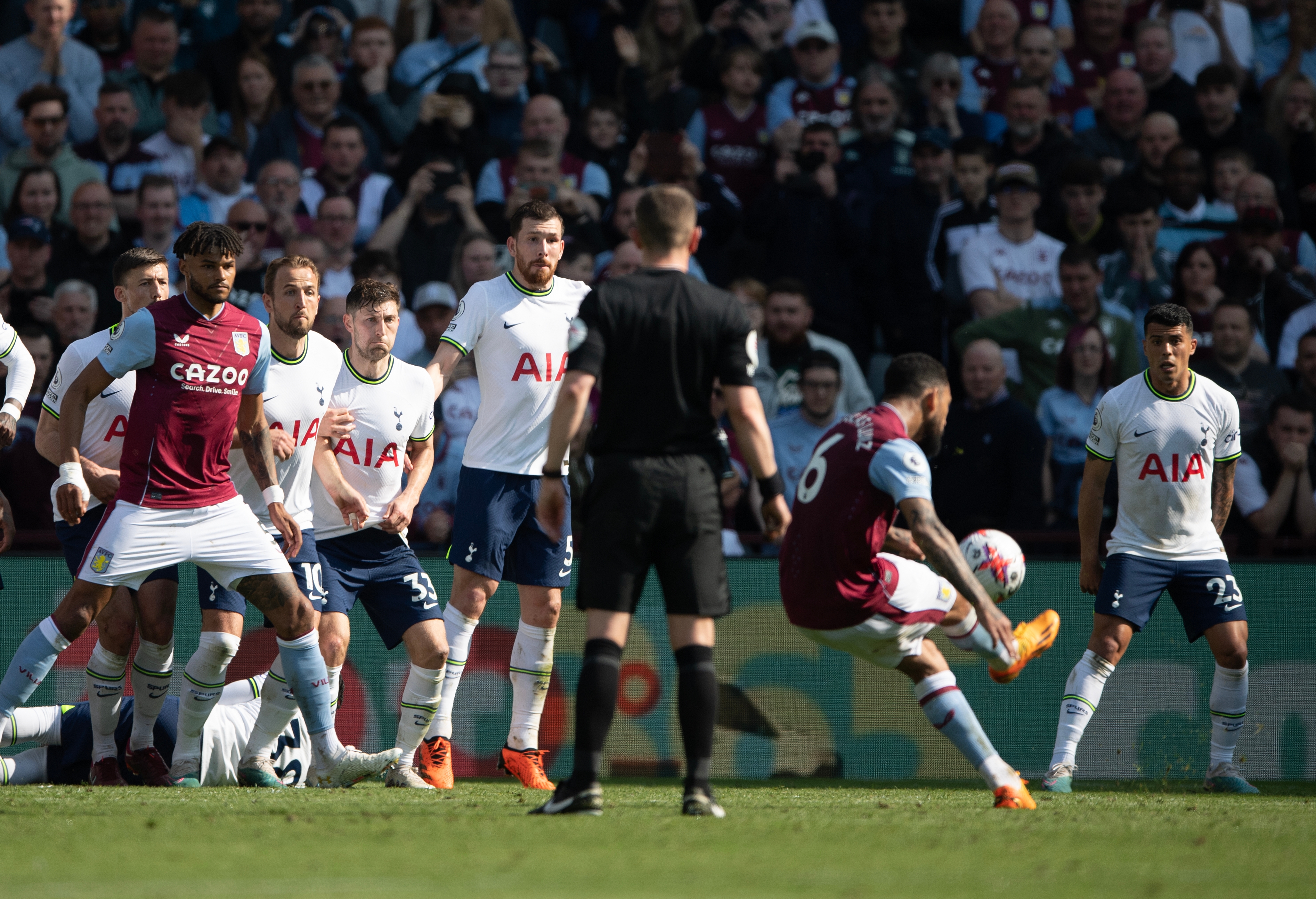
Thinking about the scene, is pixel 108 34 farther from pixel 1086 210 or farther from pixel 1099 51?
pixel 1099 51

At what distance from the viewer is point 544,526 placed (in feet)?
18.4

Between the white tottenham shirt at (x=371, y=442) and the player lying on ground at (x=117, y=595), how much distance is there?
2.86 ft

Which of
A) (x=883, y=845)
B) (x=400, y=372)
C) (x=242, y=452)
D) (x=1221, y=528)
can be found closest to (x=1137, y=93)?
(x=1221, y=528)

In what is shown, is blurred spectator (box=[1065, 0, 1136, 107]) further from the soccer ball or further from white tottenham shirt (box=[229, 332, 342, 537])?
white tottenham shirt (box=[229, 332, 342, 537])

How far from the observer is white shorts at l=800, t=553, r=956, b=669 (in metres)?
6.23

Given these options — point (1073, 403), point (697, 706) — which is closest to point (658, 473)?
point (697, 706)

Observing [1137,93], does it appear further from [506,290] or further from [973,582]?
[973,582]

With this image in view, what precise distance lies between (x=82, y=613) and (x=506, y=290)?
2.72 meters

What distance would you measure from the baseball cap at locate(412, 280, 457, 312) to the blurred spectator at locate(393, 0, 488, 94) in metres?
2.83

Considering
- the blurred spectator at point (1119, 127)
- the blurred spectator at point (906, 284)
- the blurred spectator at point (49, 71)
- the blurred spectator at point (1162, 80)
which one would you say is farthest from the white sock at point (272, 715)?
the blurred spectator at point (1162, 80)

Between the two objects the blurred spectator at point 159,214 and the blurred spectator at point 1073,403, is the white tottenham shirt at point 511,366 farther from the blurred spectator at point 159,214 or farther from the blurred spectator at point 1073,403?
the blurred spectator at point 159,214

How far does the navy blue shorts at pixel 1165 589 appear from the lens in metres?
8.20

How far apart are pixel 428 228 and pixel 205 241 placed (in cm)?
568

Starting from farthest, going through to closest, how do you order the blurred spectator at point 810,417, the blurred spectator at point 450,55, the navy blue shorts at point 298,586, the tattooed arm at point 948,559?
1. the blurred spectator at point 450,55
2. the blurred spectator at point 810,417
3. the navy blue shorts at point 298,586
4. the tattooed arm at point 948,559
